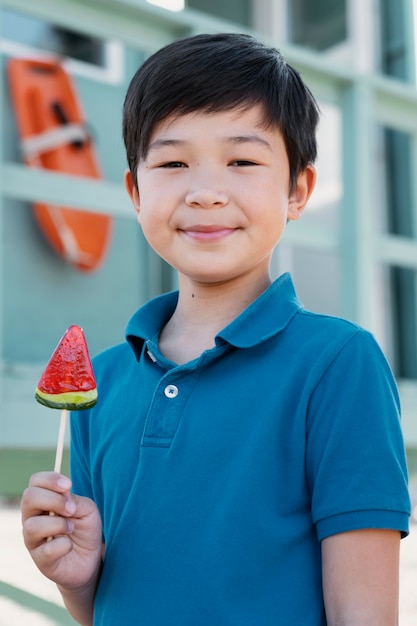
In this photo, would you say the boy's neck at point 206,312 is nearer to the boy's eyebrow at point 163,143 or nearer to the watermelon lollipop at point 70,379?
the watermelon lollipop at point 70,379

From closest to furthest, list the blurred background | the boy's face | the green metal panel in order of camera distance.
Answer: the boy's face < the green metal panel < the blurred background

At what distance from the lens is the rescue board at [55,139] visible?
202 inches

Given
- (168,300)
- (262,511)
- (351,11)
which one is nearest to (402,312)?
(351,11)

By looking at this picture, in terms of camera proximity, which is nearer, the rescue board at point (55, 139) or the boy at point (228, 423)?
the boy at point (228, 423)

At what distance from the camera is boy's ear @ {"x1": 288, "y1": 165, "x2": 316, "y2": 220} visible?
168cm

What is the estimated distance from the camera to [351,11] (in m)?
6.52

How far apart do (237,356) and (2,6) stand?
97.8 inches

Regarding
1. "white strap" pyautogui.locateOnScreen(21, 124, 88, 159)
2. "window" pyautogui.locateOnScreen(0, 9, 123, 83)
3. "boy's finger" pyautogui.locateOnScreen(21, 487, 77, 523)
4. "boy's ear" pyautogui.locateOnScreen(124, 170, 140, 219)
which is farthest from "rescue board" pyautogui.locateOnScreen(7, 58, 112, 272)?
"boy's finger" pyautogui.locateOnScreen(21, 487, 77, 523)

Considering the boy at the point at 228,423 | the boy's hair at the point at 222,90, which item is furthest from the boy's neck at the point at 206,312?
the boy's hair at the point at 222,90

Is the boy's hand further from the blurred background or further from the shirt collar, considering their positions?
the blurred background

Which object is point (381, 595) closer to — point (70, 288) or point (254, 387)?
point (254, 387)

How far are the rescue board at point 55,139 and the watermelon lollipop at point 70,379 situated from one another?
3534mm

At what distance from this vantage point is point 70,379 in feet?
5.14

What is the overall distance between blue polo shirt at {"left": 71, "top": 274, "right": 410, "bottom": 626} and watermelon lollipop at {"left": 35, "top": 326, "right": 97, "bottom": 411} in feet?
0.34
